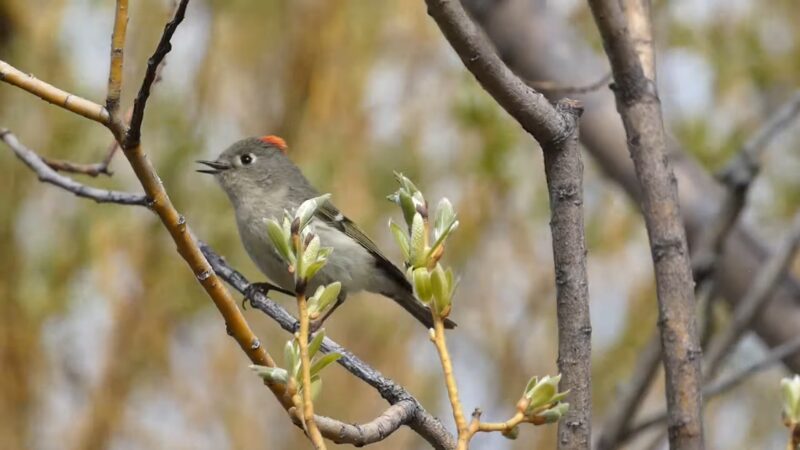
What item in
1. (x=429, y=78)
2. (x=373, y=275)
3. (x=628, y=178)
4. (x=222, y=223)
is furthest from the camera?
(x=429, y=78)

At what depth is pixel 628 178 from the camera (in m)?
3.05

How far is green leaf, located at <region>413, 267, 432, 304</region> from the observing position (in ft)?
3.26

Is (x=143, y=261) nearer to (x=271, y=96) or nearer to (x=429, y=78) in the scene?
(x=271, y=96)

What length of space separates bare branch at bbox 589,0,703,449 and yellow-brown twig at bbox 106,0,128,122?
81cm

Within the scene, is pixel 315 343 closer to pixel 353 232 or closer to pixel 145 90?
pixel 145 90

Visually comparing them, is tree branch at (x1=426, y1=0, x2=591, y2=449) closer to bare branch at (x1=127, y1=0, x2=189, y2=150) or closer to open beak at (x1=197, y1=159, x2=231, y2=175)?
bare branch at (x1=127, y1=0, x2=189, y2=150)

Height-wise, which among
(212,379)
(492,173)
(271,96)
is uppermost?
(271,96)

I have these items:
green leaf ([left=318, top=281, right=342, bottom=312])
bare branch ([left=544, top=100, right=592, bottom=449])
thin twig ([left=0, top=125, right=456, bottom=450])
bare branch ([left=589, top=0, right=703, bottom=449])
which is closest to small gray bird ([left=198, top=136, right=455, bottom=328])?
thin twig ([left=0, top=125, right=456, bottom=450])

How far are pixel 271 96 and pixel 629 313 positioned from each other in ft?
4.76

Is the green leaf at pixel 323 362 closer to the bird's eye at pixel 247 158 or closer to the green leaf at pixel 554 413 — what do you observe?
the green leaf at pixel 554 413

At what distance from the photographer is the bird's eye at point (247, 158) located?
349 centimetres

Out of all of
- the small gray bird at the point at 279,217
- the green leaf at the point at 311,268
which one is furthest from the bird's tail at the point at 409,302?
the green leaf at the point at 311,268

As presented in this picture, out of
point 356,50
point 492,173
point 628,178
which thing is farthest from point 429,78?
point 628,178

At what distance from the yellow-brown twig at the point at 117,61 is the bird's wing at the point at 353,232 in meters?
2.22
